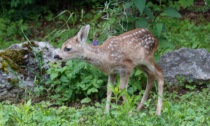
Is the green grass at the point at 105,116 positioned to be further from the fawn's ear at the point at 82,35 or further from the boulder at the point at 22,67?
the boulder at the point at 22,67

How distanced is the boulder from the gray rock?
189 cm

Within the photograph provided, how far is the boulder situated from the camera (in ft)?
31.6

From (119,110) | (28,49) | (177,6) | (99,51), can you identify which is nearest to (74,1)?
(177,6)

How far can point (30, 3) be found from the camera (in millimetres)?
15094

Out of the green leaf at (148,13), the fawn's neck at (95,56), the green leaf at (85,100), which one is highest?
the green leaf at (148,13)

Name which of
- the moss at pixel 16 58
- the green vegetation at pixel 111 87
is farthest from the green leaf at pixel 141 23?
the moss at pixel 16 58

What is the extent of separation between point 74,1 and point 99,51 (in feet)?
25.8

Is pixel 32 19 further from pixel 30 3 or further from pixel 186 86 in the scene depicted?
pixel 186 86

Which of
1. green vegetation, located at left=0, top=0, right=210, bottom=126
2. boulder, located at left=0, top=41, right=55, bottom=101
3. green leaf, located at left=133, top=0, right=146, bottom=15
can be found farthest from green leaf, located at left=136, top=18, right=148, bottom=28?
boulder, located at left=0, top=41, right=55, bottom=101

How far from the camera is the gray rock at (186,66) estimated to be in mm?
9781

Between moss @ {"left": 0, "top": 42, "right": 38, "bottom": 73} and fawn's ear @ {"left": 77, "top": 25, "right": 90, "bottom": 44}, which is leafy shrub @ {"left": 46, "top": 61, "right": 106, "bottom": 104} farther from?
fawn's ear @ {"left": 77, "top": 25, "right": 90, "bottom": 44}

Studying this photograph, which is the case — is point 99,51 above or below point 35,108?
above

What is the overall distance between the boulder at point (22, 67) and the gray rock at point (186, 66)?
1.89 m

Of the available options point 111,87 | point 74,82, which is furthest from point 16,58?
point 111,87
